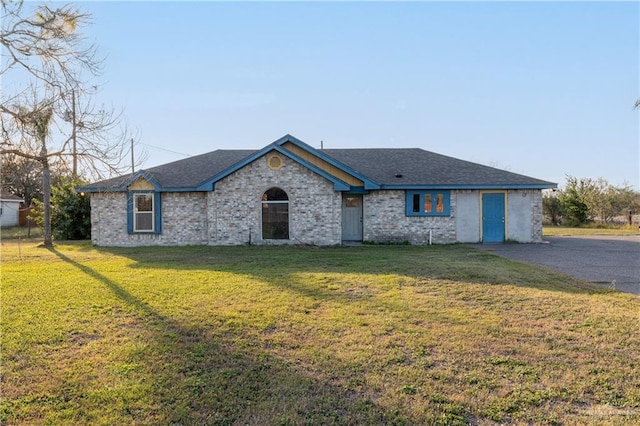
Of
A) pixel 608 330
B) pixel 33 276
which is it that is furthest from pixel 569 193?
pixel 33 276

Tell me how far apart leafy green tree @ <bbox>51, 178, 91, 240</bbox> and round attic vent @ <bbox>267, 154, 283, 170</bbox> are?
37.7ft

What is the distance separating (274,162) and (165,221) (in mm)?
5490

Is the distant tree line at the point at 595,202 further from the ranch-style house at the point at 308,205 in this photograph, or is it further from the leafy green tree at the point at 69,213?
the leafy green tree at the point at 69,213

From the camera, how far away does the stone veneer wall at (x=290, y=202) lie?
51.9ft

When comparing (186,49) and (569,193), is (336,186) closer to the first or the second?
(186,49)

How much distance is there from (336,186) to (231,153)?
8999 mm

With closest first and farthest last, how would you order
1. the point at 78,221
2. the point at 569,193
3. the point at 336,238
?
the point at 336,238 → the point at 78,221 → the point at 569,193

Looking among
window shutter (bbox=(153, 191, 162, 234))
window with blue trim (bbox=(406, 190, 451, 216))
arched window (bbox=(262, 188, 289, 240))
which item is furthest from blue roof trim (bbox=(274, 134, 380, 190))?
window shutter (bbox=(153, 191, 162, 234))

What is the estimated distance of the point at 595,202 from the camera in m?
29.8

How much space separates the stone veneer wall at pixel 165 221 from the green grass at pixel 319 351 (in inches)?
312

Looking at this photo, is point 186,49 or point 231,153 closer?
point 186,49

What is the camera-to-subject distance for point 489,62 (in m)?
14.7

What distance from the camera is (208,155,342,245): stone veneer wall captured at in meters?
15.8

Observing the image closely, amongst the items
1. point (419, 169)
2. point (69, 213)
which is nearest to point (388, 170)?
point (419, 169)
